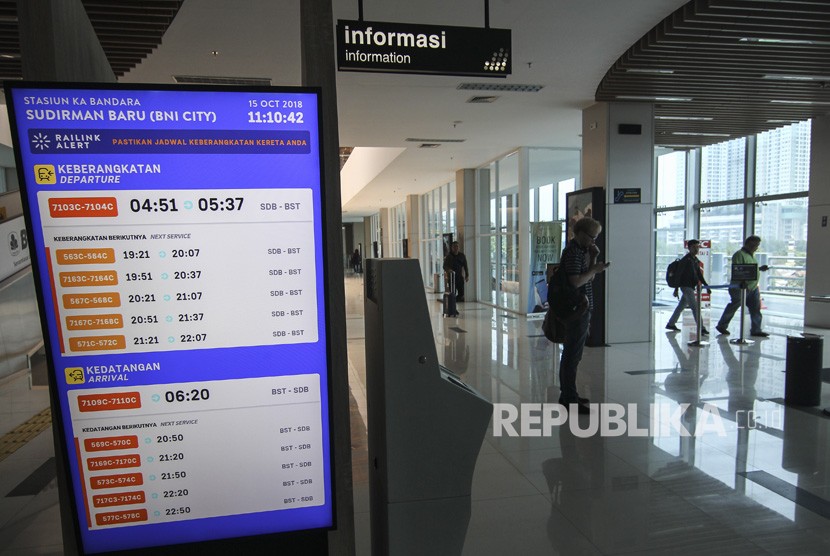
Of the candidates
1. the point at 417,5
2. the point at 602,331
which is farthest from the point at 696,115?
the point at 417,5

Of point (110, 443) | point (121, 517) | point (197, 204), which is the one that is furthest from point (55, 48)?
point (121, 517)

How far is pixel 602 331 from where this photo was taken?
8547mm

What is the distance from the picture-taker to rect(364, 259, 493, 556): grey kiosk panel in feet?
5.61

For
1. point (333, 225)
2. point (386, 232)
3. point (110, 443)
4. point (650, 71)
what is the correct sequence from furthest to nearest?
point (386, 232) → point (650, 71) → point (333, 225) → point (110, 443)

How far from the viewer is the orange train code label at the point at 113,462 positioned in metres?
1.39

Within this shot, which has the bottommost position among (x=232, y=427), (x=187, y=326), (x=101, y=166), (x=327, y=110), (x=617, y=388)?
(x=617, y=388)

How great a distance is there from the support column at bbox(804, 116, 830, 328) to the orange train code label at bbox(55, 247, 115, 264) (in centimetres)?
1133

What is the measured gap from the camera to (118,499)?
1426mm

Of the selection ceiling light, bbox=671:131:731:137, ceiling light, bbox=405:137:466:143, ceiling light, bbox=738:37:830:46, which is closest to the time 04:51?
ceiling light, bbox=738:37:830:46

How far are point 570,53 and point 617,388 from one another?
12.8 feet

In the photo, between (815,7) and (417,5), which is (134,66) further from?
(815,7)

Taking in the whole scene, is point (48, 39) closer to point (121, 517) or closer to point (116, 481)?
point (116, 481)

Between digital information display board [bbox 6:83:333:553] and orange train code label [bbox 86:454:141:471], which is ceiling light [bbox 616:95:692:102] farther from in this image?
orange train code label [bbox 86:454:141:471]

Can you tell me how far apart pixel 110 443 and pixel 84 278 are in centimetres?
44
